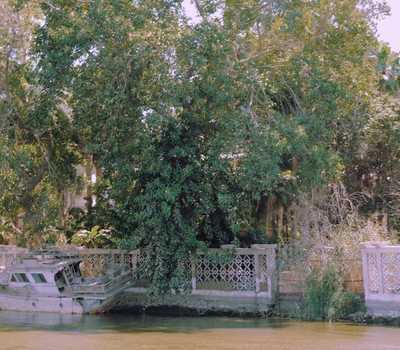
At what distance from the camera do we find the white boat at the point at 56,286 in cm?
1995

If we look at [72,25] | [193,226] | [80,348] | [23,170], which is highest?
[72,25]

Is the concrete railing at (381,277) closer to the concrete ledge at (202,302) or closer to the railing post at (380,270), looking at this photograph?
the railing post at (380,270)

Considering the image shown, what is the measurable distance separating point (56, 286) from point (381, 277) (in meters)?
8.93

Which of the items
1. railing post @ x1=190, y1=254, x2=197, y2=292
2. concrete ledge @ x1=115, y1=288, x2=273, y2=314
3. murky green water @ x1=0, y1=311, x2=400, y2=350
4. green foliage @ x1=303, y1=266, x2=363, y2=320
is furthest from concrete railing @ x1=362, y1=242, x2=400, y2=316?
railing post @ x1=190, y1=254, x2=197, y2=292

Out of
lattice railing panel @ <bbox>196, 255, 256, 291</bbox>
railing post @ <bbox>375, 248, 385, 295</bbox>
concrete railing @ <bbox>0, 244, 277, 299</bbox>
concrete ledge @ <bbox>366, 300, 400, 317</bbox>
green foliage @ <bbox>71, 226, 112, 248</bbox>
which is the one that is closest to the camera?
concrete ledge @ <bbox>366, 300, 400, 317</bbox>

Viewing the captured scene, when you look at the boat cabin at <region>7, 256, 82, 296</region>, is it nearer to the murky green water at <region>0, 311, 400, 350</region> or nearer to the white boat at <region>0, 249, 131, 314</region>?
the white boat at <region>0, 249, 131, 314</region>

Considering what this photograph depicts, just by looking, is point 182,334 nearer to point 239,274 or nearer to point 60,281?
point 239,274

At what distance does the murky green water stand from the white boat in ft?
2.19

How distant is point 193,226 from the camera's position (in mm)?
19703

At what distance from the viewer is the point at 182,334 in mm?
16453

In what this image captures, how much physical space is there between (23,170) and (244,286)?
7325 mm

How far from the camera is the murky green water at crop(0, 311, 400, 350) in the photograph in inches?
583

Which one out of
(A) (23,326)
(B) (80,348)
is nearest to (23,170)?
(A) (23,326)

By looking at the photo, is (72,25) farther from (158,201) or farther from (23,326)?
(23,326)
